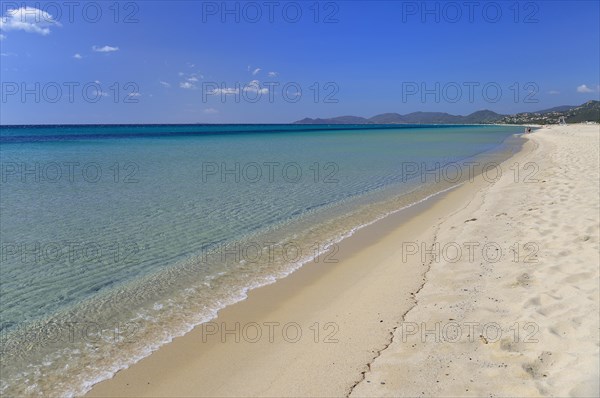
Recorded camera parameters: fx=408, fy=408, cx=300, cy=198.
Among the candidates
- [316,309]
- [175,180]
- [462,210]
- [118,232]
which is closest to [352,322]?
[316,309]

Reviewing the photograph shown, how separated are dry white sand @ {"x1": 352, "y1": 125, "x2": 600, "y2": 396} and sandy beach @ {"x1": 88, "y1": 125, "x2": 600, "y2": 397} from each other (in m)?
0.01

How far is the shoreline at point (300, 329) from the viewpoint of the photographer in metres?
3.95

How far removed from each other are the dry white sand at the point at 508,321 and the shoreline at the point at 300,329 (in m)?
0.29

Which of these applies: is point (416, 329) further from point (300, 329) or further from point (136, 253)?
point (136, 253)

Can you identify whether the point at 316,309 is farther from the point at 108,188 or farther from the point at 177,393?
the point at 108,188

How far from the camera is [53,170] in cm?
2269

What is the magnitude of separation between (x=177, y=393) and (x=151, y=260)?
4.13 meters

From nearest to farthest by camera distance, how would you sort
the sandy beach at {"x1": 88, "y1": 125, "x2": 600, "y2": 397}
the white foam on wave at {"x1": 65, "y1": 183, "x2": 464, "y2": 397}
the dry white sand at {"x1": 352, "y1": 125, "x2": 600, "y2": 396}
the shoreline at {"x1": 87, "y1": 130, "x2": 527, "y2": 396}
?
the dry white sand at {"x1": 352, "y1": 125, "x2": 600, "y2": 396} < the sandy beach at {"x1": 88, "y1": 125, "x2": 600, "y2": 397} < the shoreline at {"x1": 87, "y1": 130, "x2": 527, "y2": 396} < the white foam on wave at {"x1": 65, "y1": 183, "x2": 464, "y2": 397}

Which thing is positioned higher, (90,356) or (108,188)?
(108,188)

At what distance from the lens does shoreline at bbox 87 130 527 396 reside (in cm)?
395

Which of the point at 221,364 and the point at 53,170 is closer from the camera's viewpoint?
the point at 221,364

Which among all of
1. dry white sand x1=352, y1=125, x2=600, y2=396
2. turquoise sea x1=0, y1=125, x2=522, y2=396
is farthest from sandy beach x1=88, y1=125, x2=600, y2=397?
turquoise sea x1=0, y1=125, x2=522, y2=396

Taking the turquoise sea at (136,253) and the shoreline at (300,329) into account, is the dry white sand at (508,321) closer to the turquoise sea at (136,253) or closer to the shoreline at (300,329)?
the shoreline at (300,329)

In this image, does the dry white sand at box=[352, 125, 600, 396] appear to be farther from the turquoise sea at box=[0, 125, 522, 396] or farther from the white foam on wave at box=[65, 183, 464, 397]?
the turquoise sea at box=[0, 125, 522, 396]
